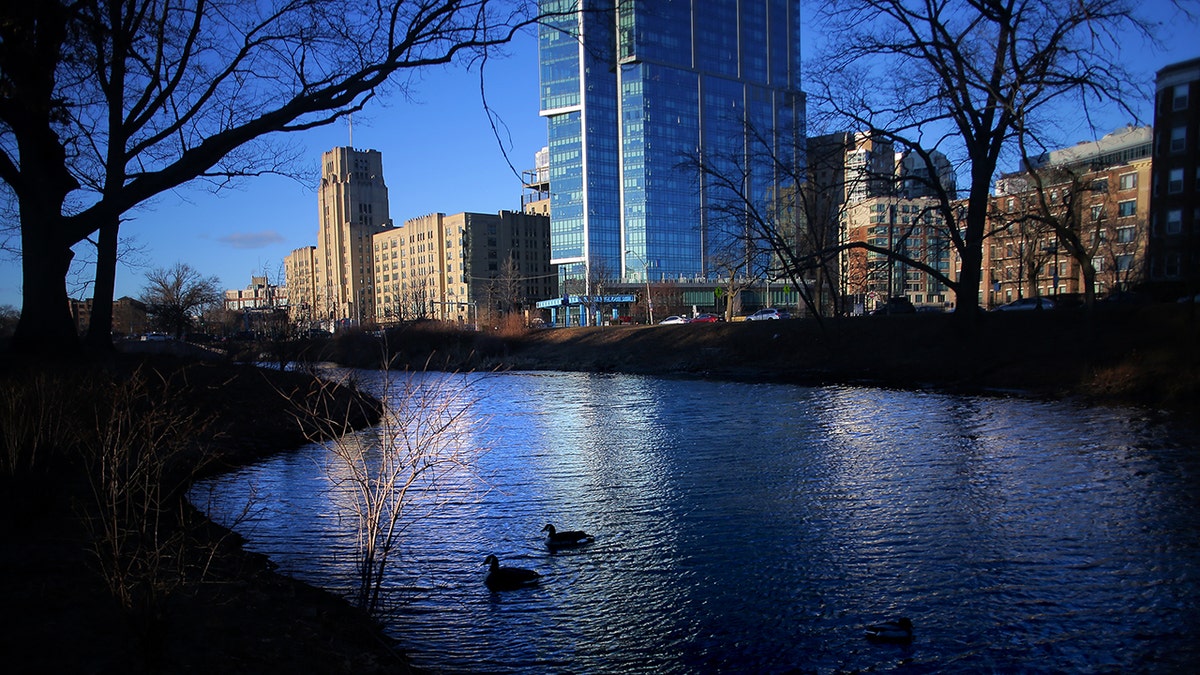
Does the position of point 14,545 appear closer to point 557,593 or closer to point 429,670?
point 429,670

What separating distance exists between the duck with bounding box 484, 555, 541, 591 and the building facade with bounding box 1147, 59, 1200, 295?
222ft

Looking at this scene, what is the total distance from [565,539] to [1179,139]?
2860 inches

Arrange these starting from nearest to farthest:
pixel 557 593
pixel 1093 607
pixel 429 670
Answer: pixel 429 670
pixel 1093 607
pixel 557 593

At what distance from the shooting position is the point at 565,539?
9.49 m

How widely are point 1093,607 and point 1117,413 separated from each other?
49.4 feet

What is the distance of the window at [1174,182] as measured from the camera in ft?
207

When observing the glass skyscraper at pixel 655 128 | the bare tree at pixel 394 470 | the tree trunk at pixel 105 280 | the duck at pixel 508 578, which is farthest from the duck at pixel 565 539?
the glass skyscraper at pixel 655 128

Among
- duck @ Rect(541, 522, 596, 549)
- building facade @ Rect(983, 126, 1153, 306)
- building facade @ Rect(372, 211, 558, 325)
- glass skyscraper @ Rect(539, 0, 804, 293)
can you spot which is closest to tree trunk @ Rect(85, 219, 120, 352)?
duck @ Rect(541, 522, 596, 549)

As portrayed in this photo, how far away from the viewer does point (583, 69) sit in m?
142

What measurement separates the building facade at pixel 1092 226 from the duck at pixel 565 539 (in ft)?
111

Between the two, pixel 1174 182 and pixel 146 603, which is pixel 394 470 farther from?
pixel 1174 182

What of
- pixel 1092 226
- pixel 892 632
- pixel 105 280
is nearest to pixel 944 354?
pixel 892 632

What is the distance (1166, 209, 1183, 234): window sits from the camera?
63188 mm

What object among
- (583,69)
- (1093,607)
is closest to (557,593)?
(1093,607)
